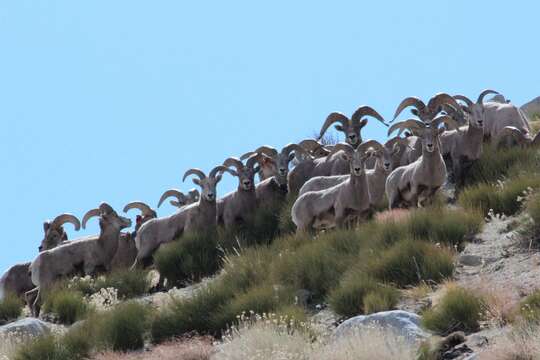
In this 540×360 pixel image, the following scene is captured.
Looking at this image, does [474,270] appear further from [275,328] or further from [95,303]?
[95,303]

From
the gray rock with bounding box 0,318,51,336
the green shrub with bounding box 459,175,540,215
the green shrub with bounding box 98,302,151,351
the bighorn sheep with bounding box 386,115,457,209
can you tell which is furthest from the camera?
the bighorn sheep with bounding box 386,115,457,209

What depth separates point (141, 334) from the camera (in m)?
17.9

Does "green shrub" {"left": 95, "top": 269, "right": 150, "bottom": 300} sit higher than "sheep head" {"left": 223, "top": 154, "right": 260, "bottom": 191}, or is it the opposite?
"sheep head" {"left": 223, "top": 154, "right": 260, "bottom": 191}

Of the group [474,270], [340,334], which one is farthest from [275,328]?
[474,270]

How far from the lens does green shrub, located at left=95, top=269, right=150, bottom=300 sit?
21672mm

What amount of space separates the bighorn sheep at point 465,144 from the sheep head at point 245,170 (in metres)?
3.54

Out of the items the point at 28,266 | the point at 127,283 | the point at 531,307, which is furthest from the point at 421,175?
the point at 28,266

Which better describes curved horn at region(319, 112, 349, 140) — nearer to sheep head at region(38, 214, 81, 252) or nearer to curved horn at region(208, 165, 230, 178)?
curved horn at region(208, 165, 230, 178)

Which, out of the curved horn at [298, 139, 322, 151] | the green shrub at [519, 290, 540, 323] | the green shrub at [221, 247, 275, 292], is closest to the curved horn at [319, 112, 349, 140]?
the curved horn at [298, 139, 322, 151]

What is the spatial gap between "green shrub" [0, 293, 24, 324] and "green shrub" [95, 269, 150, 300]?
4.41 ft

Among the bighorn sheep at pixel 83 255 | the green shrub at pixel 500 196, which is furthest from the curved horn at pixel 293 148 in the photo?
the green shrub at pixel 500 196

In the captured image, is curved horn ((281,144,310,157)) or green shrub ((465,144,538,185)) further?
curved horn ((281,144,310,157))

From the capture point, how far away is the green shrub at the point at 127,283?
2167cm

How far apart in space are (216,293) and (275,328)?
10.5ft
